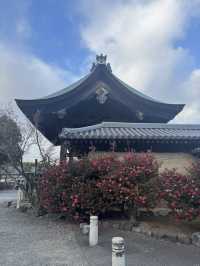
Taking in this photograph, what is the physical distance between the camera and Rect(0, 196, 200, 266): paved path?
5609 millimetres

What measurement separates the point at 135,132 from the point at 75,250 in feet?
18.8

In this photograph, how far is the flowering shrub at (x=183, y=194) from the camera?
712cm

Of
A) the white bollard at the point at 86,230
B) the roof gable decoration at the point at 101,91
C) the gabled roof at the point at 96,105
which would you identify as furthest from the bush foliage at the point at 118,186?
the roof gable decoration at the point at 101,91

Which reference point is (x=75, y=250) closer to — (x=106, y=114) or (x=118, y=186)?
(x=118, y=186)

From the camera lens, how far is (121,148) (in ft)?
36.3

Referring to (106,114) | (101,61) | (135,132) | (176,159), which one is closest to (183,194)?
(176,159)

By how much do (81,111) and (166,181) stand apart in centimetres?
656

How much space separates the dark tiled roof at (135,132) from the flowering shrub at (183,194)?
2774 mm

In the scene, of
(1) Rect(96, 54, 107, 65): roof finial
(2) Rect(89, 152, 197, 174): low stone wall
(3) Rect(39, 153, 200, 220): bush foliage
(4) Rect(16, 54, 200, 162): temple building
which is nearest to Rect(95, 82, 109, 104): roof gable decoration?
(4) Rect(16, 54, 200, 162): temple building

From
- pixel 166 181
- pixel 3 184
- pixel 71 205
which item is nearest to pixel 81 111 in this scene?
pixel 71 205

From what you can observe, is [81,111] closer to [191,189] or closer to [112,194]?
[112,194]

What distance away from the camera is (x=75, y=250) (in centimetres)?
641

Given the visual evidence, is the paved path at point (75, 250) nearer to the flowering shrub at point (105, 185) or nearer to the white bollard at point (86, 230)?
the white bollard at point (86, 230)

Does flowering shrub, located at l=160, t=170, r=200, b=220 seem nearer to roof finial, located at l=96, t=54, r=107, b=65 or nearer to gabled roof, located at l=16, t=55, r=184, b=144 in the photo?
gabled roof, located at l=16, t=55, r=184, b=144
